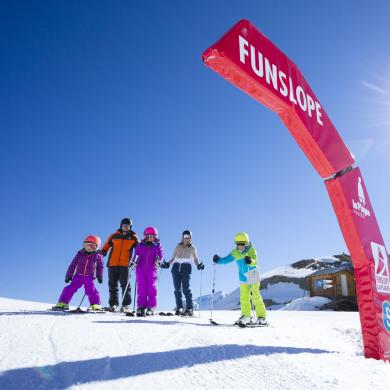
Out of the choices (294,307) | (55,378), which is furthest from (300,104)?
(294,307)

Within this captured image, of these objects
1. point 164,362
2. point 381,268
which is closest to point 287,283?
point 381,268

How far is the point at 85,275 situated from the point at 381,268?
5.36 meters

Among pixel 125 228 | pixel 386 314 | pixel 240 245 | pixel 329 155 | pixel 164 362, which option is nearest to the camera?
pixel 164 362

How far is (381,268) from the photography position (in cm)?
422

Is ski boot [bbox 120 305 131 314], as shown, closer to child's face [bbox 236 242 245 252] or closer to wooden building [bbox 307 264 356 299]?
child's face [bbox 236 242 245 252]

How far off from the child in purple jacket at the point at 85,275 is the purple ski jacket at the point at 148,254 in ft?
3.03

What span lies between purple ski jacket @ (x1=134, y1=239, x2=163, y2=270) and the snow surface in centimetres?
294

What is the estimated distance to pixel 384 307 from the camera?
4.04 meters

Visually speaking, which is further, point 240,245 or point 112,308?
point 112,308

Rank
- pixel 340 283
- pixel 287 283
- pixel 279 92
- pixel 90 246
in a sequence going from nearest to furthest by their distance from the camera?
pixel 279 92, pixel 90 246, pixel 340 283, pixel 287 283

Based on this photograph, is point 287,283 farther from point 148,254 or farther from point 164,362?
point 164,362

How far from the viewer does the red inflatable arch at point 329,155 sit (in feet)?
11.8

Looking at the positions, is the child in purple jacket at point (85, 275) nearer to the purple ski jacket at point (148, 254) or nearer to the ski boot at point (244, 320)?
the purple ski jacket at point (148, 254)

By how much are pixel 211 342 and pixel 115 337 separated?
98 cm
